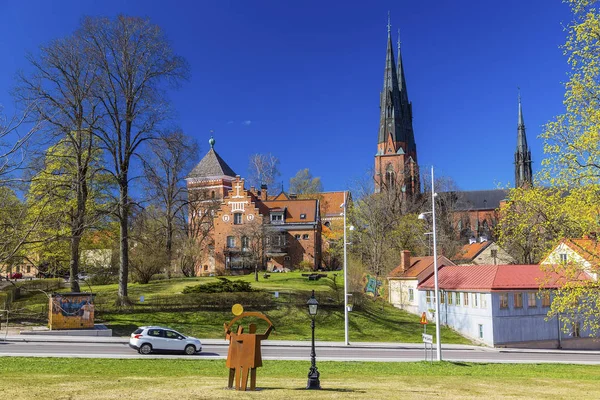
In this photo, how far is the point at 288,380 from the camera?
1762cm

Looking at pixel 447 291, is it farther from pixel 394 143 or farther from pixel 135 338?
pixel 394 143

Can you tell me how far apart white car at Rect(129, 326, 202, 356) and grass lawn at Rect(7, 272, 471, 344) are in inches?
301

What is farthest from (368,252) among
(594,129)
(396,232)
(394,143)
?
Answer: (394,143)

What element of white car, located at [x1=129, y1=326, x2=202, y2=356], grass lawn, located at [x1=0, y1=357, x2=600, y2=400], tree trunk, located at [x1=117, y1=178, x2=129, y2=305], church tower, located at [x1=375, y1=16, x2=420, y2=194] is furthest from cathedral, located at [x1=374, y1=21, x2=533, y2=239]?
grass lawn, located at [x1=0, y1=357, x2=600, y2=400]

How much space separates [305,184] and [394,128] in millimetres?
22805

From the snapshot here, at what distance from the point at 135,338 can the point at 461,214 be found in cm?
8669

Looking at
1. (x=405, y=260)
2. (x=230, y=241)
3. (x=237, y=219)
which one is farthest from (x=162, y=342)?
(x=237, y=219)

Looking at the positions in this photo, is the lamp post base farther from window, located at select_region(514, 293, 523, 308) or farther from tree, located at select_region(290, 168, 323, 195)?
tree, located at select_region(290, 168, 323, 195)

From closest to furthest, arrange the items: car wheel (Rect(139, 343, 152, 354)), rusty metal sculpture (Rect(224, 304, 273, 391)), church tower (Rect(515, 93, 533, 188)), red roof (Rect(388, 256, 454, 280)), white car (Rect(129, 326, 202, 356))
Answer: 1. rusty metal sculpture (Rect(224, 304, 273, 391))
2. car wheel (Rect(139, 343, 152, 354))
3. white car (Rect(129, 326, 202, 356))
4. red roof (Rect(388, 256, 454, 280))
5. church tower (Rect(515, 93, 533, 188))

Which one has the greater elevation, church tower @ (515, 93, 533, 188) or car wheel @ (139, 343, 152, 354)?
church tower @ (515, 93, 533, 188)

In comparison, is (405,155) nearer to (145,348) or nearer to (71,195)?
(71,195)

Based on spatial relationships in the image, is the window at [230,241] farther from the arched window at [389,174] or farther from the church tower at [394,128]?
the arched window at [389,174]

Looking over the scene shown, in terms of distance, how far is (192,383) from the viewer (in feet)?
50.8

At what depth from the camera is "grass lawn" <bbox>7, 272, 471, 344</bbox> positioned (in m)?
36.1
